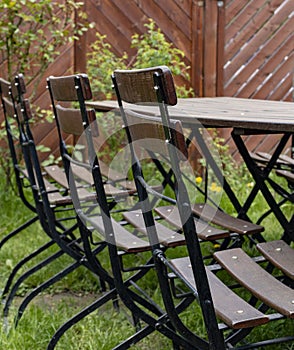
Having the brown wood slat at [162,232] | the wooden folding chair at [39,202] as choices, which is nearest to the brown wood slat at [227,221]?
the brown wood slat at [162,232]

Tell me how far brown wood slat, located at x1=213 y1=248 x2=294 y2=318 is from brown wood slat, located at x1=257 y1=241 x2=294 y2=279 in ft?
0.17

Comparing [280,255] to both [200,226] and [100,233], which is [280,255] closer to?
[200,226]

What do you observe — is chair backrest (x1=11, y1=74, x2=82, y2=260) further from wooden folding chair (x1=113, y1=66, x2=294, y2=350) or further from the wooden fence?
the wooden fence

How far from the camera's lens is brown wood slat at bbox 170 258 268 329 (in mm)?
1726

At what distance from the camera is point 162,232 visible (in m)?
2.62

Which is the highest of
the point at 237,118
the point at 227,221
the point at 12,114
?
the point at 237,118

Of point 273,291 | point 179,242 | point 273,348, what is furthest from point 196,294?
point 273,348

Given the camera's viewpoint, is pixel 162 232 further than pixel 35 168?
No

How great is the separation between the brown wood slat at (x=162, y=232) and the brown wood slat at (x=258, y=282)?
0.25 m

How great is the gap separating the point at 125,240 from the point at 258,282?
0.65m

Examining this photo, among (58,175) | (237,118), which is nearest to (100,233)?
(237,118)

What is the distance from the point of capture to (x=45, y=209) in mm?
2906

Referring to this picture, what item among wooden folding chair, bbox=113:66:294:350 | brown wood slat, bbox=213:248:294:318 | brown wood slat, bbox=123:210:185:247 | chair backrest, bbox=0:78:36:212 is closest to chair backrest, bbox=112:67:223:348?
wooden folding chair, bbox=113:66:294:350

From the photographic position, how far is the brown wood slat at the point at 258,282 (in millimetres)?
1817
